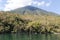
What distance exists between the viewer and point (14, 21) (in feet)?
505

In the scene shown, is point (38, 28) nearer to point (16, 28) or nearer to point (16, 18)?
point (16, 28)

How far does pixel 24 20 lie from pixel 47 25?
1002 inches

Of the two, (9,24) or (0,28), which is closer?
(0,28)

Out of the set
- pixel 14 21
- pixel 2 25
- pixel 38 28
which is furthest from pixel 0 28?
pixel 38 28

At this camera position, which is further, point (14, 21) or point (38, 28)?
point (14, 21)

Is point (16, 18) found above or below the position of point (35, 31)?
above

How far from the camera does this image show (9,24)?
491 feet

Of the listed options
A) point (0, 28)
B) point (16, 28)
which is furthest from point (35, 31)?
point (0, 28)

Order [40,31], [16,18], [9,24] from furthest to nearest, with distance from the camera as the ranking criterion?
[16,18], [9,24], [40,31]

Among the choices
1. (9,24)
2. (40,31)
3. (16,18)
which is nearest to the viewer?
(40,31)

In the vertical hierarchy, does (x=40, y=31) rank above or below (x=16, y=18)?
below

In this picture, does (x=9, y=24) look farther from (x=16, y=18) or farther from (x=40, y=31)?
(x=40, y=31)

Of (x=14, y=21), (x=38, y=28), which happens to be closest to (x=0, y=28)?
(x=14, y=21)

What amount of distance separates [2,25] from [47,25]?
35428mm
